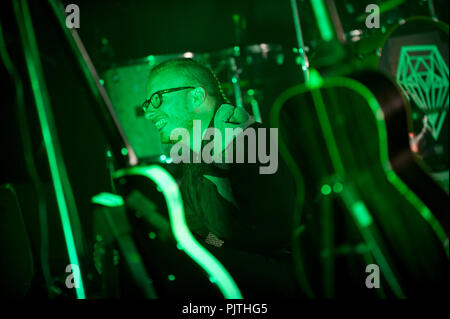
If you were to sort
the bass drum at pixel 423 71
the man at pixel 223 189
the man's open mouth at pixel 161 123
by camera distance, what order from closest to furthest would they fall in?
1. the man at pixel 223 189
2. the man's open mouth at pixel 161 123
3. the bass drum at pixel 423 71

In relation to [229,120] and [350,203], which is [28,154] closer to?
[229,120]

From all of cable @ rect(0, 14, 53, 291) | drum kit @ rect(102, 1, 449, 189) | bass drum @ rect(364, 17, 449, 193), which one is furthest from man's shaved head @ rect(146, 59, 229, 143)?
bass drum @ rect(364, 17, 449, 193)

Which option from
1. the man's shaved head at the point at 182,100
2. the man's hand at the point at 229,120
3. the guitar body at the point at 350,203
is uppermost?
the man's shaved head at the point at 182,100

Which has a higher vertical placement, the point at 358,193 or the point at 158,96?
the point at 158,96

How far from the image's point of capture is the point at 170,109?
43.1 inches

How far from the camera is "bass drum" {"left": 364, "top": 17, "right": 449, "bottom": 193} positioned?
1.36 meters

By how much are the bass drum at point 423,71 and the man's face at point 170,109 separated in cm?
81

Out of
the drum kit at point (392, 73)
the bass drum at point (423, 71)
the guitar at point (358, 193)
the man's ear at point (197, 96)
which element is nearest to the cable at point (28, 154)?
the drum kit at point (392, 73)

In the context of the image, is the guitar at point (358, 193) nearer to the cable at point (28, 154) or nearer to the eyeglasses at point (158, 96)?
the eyeglasses at point (158, 96)

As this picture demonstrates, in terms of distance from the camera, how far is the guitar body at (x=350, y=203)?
2.43 ft

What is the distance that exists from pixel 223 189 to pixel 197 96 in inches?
12.6

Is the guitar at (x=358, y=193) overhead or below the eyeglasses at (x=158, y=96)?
below

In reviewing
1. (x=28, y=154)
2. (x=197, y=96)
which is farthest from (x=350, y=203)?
(x=28, y=154)
